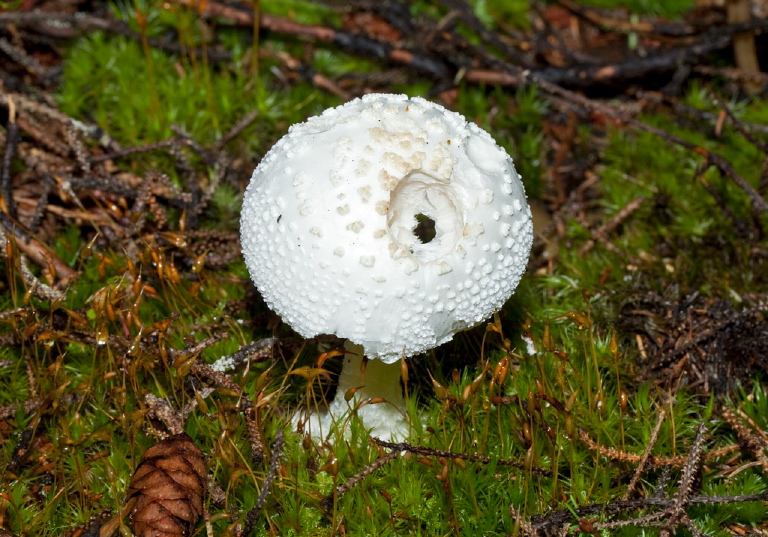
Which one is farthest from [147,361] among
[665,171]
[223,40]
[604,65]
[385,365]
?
[604,65]

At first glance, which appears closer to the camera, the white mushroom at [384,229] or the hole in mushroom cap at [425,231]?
the white mushroom at [384,229]

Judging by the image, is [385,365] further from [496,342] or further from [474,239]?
[474,239]

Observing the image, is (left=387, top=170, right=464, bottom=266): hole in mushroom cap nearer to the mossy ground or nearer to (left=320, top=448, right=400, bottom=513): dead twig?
the mossy ground

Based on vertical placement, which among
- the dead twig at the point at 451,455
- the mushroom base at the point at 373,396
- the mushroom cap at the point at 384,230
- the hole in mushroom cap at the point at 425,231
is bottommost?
the mushroom base at the point at 373,396

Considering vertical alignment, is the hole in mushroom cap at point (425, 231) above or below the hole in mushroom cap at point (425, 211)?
below

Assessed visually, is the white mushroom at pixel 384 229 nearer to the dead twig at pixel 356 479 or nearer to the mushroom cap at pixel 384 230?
the mushroom cap at pixel 384 230

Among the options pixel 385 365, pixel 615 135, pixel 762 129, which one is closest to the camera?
pixel 385 365

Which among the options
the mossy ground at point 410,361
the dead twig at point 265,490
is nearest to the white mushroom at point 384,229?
the mossy ground at point 410,361

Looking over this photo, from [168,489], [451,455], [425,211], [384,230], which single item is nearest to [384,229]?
[384,230]
